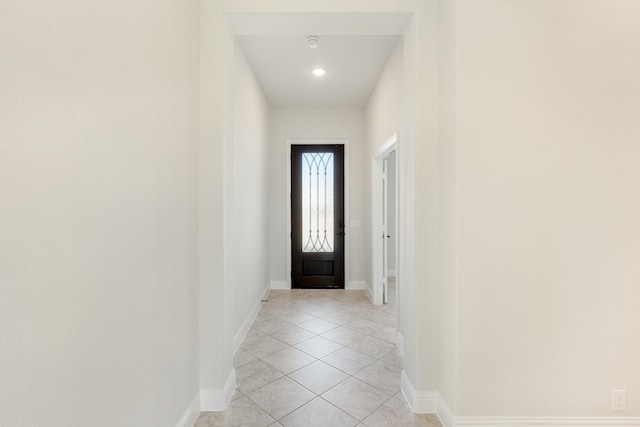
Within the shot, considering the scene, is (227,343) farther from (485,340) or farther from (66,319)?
(485,340)

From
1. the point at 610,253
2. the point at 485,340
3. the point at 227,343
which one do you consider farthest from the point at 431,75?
the point at 227,343

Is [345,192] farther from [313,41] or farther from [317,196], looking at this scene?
[313,41]

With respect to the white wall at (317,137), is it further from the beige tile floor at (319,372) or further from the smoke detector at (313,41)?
the smoke detector at (313,41)

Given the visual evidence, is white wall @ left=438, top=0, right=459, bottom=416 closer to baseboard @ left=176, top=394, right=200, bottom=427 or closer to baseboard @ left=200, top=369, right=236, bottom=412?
baseboard @ left=200, top=369, right=236, bottom=412

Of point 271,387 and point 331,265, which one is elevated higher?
point 331,265

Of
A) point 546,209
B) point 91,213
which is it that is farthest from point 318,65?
A: point 91,213

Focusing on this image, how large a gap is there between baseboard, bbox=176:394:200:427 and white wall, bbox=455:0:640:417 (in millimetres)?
1593

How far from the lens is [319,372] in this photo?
2.61 m

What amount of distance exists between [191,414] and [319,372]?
1033mm

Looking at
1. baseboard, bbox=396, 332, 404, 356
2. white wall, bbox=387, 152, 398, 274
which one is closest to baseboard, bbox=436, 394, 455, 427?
baseboard, bbox=396, 332, 404, 356

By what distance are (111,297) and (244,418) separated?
1334 millimetres

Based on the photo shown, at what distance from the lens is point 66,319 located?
96cm

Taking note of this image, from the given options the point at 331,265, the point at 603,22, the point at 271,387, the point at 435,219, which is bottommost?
the point at 271,387

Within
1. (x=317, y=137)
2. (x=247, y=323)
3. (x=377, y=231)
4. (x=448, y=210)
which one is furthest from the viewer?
(x=317, y=137)
